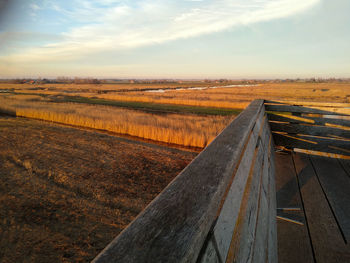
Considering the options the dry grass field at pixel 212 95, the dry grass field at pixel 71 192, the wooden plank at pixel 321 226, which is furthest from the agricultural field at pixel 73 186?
the dry grass field at pixel 212 95

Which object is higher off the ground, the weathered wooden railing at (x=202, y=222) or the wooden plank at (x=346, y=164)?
the weathered wooden railing at (x=202, y=222)

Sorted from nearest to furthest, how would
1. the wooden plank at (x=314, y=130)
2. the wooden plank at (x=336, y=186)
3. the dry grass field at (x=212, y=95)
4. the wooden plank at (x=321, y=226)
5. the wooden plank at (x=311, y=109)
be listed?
the wooden plank at (x=321, y=226)
the wooden plank at (x=336, y=186)
the wooden plank at (x=314, y=130)
the wooden plank at (x=311, y=109)
the dry grass field at (x=212, y=95)

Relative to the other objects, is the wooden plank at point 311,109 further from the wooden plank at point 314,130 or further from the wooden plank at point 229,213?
the wooden plank at point 229,213

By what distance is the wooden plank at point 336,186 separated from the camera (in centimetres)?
175

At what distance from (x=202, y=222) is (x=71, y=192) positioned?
4.65 metres

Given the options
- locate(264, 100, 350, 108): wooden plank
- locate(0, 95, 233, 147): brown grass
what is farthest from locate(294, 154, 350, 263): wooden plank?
locate(0, 95, 233, 147): brown grass

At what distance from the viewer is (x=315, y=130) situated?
3160 millimetres

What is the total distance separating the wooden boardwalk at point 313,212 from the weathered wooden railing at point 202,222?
71 cm

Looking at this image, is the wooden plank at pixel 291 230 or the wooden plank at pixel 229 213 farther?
the wooden plank at pixel 291 230

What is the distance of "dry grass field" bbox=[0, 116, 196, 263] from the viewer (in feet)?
9.93

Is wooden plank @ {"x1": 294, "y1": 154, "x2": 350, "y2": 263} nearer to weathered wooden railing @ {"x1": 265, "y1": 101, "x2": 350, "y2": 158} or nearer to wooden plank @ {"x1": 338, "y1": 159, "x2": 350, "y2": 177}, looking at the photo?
wooden plank @ {"x1": 338, "y1": 159, "x2": 350, "y2": 177}

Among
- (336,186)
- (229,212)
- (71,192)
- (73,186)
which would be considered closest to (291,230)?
(336,186)

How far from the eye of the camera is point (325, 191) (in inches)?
85.8

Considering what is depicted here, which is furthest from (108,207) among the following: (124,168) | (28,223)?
(124,168)
